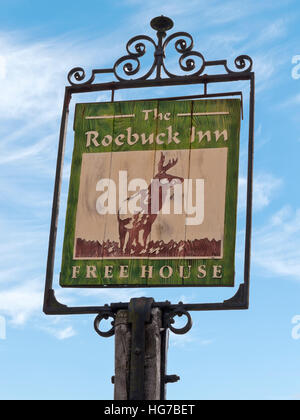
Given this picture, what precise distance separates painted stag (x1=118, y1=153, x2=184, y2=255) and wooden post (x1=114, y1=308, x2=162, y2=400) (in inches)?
26.9

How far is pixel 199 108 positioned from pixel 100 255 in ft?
5.40

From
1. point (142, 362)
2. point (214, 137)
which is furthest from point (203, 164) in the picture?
point (142, 362)

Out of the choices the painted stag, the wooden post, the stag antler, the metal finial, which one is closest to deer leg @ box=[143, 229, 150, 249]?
the painted stag

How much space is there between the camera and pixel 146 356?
8.28 m

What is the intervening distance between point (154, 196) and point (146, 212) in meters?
0.16

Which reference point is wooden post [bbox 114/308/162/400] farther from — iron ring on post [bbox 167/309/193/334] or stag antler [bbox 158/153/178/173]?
stag antler [bbox 158/153/178/173]

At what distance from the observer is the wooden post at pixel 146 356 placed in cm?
817

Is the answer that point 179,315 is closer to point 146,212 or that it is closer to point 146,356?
point 146,356

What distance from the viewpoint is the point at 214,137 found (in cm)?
898

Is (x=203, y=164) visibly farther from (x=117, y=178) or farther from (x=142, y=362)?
(x=142, y=362)

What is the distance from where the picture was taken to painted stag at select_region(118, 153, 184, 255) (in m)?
8.83

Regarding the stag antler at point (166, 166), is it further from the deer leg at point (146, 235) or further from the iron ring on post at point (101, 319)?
the iron ring on post at point (101, 319)

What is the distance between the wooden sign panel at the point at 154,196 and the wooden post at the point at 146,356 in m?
0.39

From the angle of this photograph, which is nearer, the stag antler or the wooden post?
the wooden post
